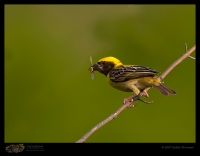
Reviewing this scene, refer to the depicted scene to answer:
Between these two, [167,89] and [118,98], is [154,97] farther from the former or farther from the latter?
[167,89]

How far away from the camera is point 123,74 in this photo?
5.16 metres

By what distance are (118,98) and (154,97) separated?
722 millimetres

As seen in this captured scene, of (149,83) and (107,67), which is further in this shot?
(107,67)

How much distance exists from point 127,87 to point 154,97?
84.1 inches

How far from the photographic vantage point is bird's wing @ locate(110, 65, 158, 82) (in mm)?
4941

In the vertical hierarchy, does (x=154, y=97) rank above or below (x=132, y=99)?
below

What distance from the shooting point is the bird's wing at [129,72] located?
195 inches

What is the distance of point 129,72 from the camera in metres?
5.14

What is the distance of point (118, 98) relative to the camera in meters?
7.25
